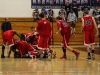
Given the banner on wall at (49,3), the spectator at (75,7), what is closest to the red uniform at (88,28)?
the spectator at (75,7)

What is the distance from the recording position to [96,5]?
29312 mm

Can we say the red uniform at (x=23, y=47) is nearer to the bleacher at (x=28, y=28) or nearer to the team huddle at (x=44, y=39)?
the team huddle at (x=44, y=39)

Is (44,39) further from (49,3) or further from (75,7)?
(49,3)

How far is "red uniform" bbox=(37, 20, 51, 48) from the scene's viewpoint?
591 inches

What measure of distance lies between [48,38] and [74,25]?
487 inches

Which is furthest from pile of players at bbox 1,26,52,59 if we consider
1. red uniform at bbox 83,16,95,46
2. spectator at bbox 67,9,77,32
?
spectator at bbox 67,9,77,32

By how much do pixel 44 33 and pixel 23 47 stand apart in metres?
1.38

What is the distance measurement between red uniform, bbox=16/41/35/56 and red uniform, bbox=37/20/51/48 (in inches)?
39.5

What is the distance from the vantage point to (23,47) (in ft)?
52.2

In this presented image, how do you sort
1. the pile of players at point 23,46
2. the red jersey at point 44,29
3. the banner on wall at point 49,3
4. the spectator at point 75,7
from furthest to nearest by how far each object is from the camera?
the banner on wall at point 49,3
the spectator at point 75,7
the pile of players at point 23,46
the red jersey at point 44,29

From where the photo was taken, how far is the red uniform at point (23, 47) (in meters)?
15.9

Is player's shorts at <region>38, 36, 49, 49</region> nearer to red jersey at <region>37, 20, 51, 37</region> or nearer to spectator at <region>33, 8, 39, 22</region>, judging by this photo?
red jersey at <region>37, 20, 51, 37</region>

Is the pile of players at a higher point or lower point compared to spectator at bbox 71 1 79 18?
lower

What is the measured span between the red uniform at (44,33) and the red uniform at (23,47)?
39.5 inches
